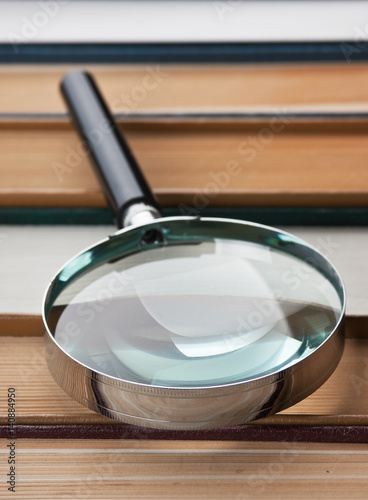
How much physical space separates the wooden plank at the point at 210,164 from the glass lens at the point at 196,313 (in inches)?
8.3

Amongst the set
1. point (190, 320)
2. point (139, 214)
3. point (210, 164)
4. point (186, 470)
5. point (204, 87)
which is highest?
point (204, 87)

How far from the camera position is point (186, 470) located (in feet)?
1.98

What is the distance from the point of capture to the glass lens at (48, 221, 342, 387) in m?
0.63

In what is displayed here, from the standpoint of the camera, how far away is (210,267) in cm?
77

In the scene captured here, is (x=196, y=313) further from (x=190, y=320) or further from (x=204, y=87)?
(x=204, y=87)

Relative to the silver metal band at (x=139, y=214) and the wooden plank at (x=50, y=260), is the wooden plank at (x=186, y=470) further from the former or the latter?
the silver metal band at (x=139, y=214)

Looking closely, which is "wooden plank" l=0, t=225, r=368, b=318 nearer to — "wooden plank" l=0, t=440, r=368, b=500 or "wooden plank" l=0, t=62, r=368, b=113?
"wooden plank" l=0, t=440, r=368, b=500

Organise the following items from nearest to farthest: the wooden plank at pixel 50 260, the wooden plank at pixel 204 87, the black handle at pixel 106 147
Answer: the wooden plank at pixel 50 260, the black handle at pixel 106 147, the wooden plank at pixel 204 87

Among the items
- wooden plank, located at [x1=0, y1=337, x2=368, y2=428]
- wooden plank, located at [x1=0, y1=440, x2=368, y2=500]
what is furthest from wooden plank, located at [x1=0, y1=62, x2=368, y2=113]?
wooden plank, located at [x1=0, y1=440, x2=368, y2=500]

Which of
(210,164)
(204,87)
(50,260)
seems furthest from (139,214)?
(204,87)

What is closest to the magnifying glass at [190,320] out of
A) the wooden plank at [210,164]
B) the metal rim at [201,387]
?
the metal rim at [201,387]

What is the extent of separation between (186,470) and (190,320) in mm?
148

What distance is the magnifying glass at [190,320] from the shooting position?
1.91 feet

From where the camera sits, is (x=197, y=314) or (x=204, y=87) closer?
(x=197, y=314)
